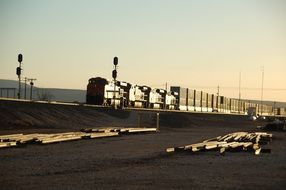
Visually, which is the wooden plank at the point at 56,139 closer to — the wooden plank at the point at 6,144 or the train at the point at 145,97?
the wooden plank at the point at 6,144

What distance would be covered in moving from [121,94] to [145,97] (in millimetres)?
7018

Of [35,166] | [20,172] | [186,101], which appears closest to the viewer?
[20,172]

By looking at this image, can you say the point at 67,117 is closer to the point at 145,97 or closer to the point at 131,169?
the point at 145,97

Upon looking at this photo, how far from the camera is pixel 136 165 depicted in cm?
1489

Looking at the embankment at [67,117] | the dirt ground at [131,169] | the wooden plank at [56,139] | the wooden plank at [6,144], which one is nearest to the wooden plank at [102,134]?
the wooden plank at [56,139]

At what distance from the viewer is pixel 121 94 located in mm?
53062

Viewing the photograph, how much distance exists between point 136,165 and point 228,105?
89.8 m

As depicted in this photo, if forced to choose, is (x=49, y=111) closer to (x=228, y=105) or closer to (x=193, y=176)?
(x=193, y=176)

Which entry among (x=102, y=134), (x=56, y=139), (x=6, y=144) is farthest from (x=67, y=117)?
(x=6, y=144)

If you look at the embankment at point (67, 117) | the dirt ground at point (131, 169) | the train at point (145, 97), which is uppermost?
the train at point (145, 97)

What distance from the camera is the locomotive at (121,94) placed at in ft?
165

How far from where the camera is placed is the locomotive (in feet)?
165

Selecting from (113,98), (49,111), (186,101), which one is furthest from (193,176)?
(186,101)

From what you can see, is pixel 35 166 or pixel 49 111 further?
pixel 49 111
